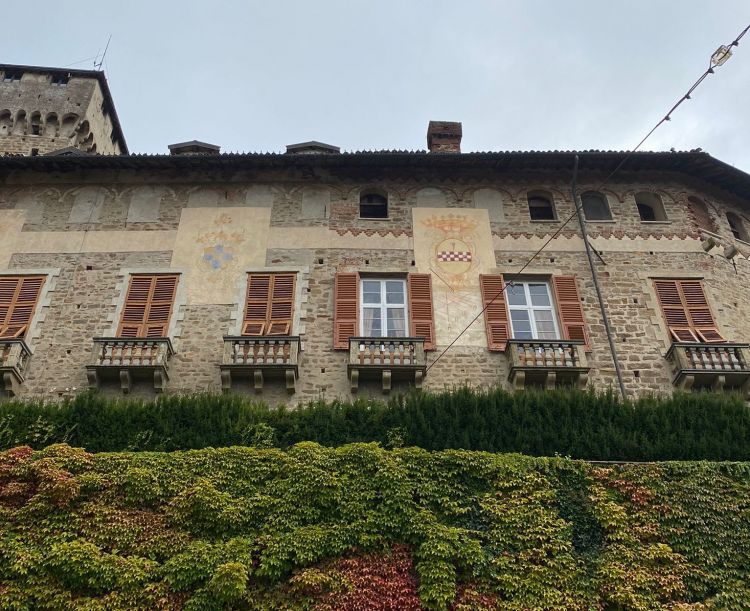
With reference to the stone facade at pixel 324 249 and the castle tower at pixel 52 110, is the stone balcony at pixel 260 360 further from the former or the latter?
the castle tower at pixel 52 110

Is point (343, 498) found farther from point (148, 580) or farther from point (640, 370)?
point (640, 370)

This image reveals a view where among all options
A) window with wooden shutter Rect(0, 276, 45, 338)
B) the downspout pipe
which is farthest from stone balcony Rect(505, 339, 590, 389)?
window with wooden shutter Rect(0, 276, 45, 338)

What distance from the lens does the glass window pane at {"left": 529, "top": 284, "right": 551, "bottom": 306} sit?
19.8 meters

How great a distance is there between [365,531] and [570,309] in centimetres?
876

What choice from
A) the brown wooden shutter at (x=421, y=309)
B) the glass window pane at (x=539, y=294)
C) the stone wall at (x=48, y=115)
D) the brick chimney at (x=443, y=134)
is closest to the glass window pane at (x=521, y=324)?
the glass window pane at (x=539, y=294)

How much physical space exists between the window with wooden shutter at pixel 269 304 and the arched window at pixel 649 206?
33.9 ft

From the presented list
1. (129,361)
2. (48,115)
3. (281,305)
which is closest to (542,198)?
(281,305)

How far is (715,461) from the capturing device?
15555 mm

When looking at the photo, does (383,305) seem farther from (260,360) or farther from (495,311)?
(260,360)

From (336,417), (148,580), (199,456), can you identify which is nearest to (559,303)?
(336,417)

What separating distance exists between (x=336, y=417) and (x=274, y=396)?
2.01 meters

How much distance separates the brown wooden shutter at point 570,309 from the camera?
62.3 feet

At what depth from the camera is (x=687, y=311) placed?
772 inches

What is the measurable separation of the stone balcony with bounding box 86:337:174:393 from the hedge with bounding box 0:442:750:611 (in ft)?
9.91
